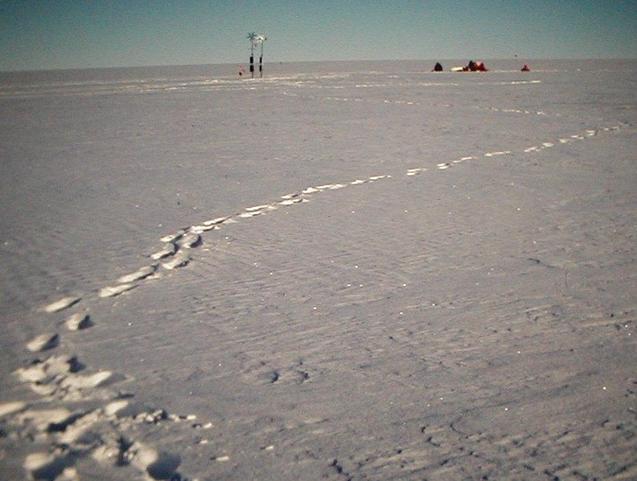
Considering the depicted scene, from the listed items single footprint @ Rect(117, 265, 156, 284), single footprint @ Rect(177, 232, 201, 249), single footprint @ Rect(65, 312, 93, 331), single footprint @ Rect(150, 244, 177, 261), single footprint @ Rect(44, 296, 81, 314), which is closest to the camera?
single footprint @ Rect(65, 312, 93, 331)

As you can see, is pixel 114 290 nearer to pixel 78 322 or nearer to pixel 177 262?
pixel 78 322

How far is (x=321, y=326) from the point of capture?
2576mm

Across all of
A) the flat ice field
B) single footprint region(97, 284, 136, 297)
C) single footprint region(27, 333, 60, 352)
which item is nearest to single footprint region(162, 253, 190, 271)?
the flat ice field

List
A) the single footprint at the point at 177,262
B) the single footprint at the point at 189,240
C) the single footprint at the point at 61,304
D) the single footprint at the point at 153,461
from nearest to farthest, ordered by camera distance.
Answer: the single footprint at the point at 153,461 → the single footprint at the point at 61,304 → the single footprint at the point at 177,262 → the single footprint at the point at 189,240

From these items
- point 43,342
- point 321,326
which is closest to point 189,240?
point 43,342

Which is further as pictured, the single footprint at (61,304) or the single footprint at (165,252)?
the single footprint at (165,252)

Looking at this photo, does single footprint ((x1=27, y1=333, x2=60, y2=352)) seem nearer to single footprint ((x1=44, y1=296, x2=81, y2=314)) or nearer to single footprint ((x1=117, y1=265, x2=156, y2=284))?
single footprint ((x1=44, y1=296, x2=81, y2=314))

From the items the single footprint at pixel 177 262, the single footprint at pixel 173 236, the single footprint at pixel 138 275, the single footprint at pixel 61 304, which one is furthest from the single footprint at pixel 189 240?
the single footprint at pixel 61 304

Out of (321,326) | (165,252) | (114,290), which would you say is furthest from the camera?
(165,252)

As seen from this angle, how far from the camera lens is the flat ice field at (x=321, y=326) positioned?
1.73 meters

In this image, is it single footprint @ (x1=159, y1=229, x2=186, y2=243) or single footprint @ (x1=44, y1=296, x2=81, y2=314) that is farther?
single footprint @ (x1=159, y1=229, x2=186, y2=243)

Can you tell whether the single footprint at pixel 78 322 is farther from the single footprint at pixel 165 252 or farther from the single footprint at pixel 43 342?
the single footprint at pixel 165 252

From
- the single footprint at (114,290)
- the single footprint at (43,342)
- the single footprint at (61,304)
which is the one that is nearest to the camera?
the single footprint at (43,342)

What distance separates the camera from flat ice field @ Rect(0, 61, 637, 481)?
173 cm
